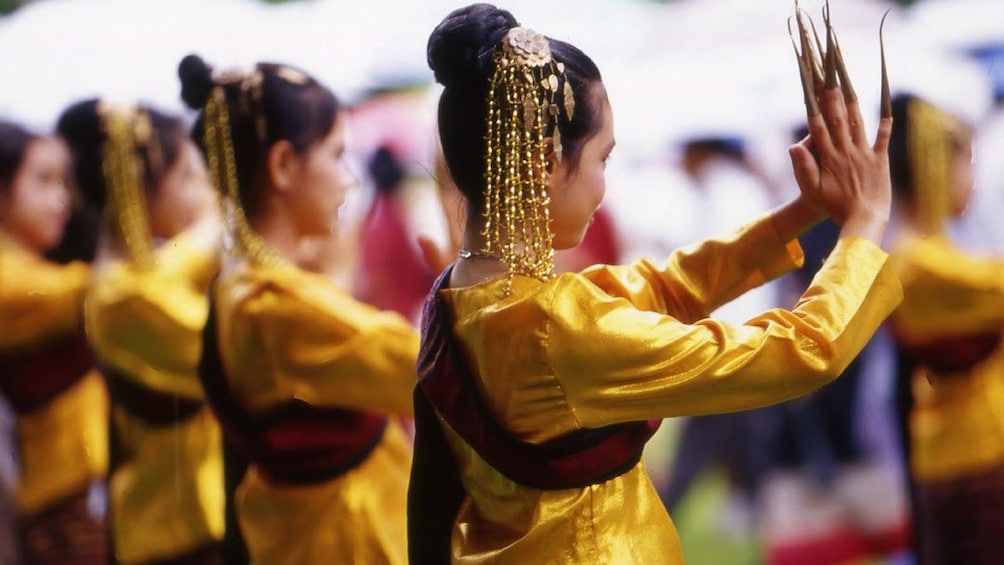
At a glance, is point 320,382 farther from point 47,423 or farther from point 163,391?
point 47,423

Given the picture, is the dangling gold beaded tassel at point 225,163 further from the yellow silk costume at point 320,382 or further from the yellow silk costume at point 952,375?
the yellow silk costume at point 952,375

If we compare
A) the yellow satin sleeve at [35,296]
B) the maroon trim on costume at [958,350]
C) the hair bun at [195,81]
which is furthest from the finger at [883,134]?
the yellow satin sleeve at [35,296]

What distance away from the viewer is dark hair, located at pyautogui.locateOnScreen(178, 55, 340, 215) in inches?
96.0

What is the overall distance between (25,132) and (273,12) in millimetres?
718

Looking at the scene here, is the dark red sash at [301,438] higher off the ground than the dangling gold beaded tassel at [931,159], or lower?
lower

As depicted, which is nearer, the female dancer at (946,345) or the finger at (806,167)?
the finger at (806,167)

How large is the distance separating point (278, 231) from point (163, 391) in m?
0.61

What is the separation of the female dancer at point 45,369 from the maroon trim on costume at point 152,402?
23 centimetres

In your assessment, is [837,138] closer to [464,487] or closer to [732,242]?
[732,242]

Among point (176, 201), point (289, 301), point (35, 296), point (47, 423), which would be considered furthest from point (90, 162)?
point (289, 301)

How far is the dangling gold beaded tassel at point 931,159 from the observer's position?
8.68 ft

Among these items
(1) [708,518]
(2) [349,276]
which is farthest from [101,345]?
(1) [708,518]

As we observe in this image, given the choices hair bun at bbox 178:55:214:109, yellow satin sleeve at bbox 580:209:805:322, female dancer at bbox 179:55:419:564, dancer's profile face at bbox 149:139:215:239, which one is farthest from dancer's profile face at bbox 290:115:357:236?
yellow satin sleeve at bbox 580:209:805:322

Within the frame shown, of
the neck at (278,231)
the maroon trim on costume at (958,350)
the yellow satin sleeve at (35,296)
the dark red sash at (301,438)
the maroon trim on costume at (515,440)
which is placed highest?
the maroon trim on costume at (515,440)
